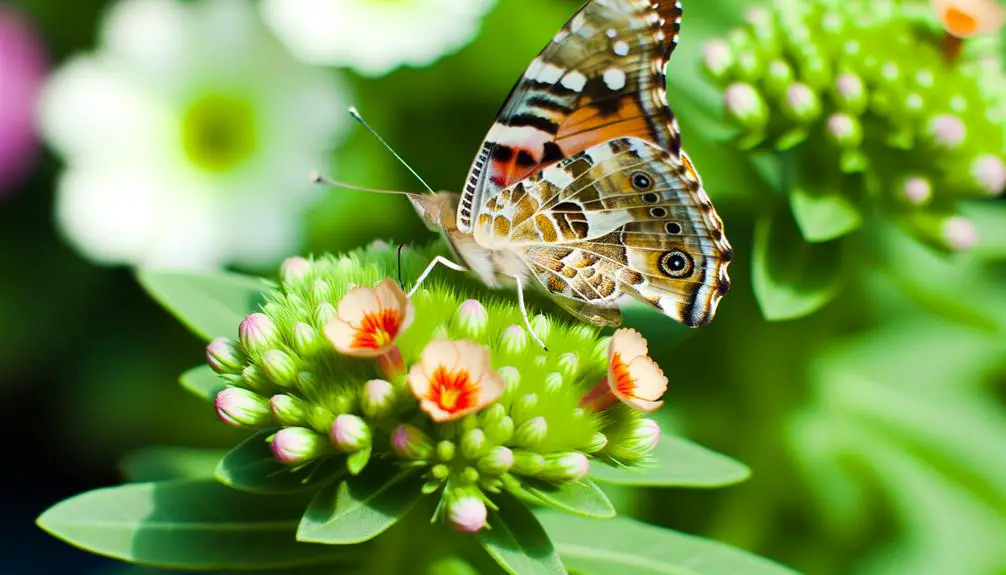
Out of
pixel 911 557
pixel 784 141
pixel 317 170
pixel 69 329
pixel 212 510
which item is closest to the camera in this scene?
pixel 212 510

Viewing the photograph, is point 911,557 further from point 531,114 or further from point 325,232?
point 325,232

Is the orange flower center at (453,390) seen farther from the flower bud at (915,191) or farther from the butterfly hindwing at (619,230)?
the flower bud at (915,191)

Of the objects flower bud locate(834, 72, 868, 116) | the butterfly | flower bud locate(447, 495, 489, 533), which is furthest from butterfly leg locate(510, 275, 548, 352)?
flower bud locate(834, 72, 868, 116)

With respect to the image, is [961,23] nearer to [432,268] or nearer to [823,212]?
[823,212]

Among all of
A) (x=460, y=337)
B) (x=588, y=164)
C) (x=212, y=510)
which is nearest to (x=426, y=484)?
(x=460, y=337)

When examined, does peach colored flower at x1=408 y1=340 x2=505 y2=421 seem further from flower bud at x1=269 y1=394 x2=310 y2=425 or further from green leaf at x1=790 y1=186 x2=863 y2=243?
green leaf at x1=790 y1=186 x2=863 y2=243

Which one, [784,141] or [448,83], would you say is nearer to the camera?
[784,141]
